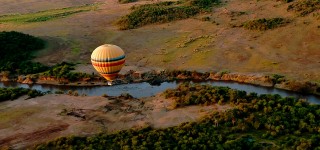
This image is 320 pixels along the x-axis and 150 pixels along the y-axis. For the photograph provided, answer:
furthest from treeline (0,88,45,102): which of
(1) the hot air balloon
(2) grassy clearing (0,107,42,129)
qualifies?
(1) the hot air balloon

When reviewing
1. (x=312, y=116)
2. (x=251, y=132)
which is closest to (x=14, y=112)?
(x=251, y=132)

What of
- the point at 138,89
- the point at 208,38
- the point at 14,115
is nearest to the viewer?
the point at 14,115

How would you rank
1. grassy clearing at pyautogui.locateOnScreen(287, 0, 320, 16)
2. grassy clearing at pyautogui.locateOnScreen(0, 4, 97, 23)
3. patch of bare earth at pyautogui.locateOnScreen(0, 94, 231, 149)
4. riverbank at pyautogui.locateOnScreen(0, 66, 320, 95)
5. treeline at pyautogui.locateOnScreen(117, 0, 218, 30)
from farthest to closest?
grassy clearing at pyautogui.locateOnScreen(0, 4, 97, 23), treeline at pyautogui.locateOnScreen(117, 0, 218, 30), grassy clearing at pyautogui.locateOnScreen(287, 0, 320, 16), riverbank at pyautogui.locateOnScreen(0, 66, 320, 95), patch of bare earth at pyautogui.locateOnScreen(0, 94, 231, 149)

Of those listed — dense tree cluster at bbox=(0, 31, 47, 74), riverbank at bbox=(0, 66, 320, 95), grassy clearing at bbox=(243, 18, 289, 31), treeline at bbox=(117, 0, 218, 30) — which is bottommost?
riverbank at bbox=(0, 66, 320, 95)

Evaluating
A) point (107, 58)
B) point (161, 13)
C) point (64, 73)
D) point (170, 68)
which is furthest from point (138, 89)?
point (161, 13)

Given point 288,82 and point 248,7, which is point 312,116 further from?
point 248,7

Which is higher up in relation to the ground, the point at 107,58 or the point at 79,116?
Answer: the point at 107,58

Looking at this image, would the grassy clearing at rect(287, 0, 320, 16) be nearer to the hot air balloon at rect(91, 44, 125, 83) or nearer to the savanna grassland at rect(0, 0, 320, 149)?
the savanna grassland at rect(0, 0, 320, 149)

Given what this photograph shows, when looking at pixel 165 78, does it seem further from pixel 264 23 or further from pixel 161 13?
pixel 161 13
